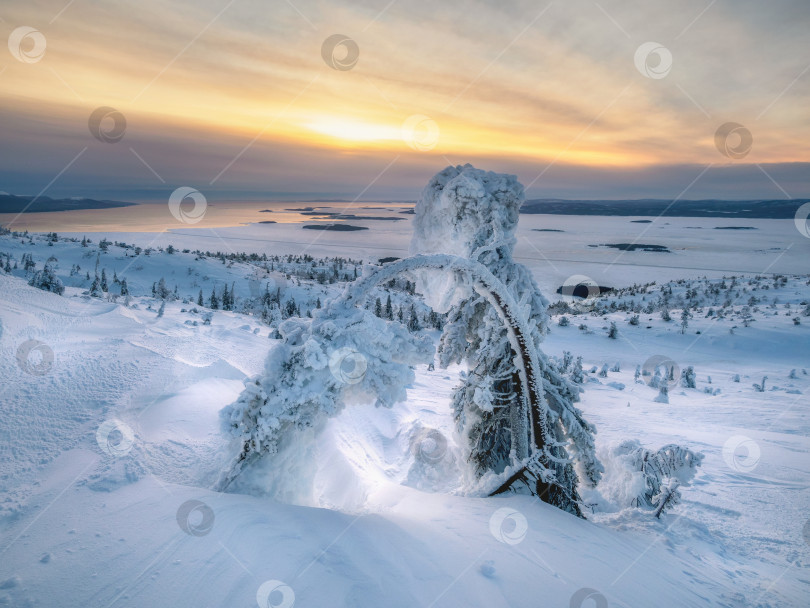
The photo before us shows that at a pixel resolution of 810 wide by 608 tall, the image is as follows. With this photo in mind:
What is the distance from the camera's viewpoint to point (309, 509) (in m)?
3.98

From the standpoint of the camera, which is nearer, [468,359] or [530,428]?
[530,428]

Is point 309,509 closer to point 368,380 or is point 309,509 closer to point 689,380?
point 368,380

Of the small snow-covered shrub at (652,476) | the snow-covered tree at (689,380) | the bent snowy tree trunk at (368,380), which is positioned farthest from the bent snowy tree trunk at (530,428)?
the snow-covered tree at (689,380)

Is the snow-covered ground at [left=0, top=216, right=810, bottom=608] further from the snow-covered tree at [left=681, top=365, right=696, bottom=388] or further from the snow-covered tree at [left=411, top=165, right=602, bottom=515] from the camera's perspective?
the snow-covered tree at [left=681, top=365, right=696, bottom=388]

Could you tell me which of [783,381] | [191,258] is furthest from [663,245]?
[191,258]

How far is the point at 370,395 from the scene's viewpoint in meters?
4.62

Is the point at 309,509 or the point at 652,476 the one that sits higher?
the point at 652,476

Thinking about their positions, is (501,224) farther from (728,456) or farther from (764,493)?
(728,456)

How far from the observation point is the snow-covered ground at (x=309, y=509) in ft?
9.21

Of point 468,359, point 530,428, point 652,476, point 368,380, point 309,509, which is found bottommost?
point 309,509

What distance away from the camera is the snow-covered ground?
2.81m

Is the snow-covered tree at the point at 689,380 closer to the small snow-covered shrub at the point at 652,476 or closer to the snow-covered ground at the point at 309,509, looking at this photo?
the snow-covered ground at the point at 309,509

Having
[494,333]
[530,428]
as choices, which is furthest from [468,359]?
[530,428]

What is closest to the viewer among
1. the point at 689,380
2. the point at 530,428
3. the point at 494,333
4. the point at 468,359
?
the point at 530,428
